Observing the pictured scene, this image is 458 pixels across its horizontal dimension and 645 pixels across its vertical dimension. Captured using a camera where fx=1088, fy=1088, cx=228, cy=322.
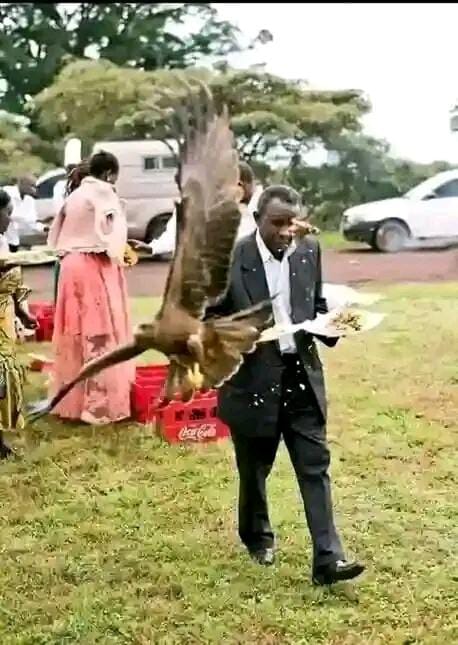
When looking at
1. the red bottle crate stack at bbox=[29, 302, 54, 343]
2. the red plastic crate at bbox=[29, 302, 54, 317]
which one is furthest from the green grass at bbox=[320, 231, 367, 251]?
the red bottle crate stack at bbox=[29, 302, 54, 343]

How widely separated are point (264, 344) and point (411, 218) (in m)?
8.81

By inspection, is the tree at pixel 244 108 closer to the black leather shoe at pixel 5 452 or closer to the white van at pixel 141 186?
the white van at pixel 141 186

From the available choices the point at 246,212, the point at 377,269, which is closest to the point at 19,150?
the point at 377,269

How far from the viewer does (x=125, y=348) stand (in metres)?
2.66

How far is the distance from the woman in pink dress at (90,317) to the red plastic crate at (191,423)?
0.46m

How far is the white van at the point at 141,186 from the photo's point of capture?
11398 mm

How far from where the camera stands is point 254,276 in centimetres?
329

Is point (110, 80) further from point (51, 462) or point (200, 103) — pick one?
point (200, 103)

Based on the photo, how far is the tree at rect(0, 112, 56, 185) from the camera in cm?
978

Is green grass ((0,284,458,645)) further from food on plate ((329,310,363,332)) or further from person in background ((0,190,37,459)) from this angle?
food on plate ((329,310,363,332))

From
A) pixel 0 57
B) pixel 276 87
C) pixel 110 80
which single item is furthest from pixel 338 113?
pixel 0 57

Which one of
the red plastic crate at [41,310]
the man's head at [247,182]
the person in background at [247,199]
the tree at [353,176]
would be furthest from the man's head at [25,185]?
the man's head at [247,182]

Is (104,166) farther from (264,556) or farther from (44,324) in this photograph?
(44,324)

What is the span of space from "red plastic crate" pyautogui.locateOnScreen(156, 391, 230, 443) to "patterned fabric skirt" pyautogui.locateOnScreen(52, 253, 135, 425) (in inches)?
17.5
